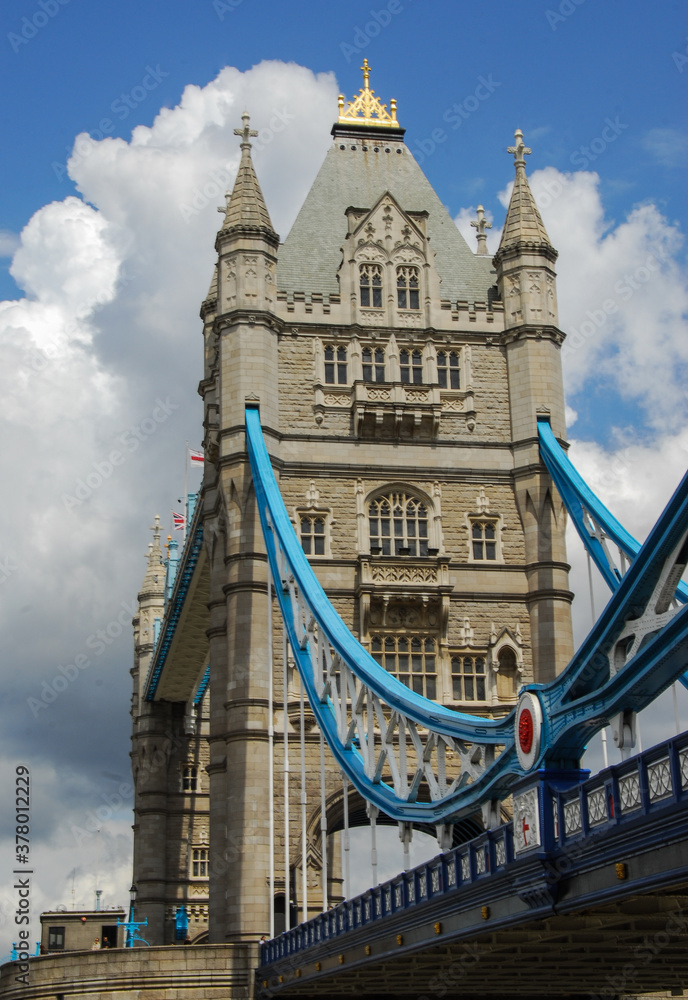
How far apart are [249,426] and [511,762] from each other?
19.6 m

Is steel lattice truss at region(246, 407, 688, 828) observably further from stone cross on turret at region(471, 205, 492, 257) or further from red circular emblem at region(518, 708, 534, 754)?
stone cross on turret at region(471, 205, 492, 257)

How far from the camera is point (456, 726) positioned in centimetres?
2044

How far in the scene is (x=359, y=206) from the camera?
41.5 meters

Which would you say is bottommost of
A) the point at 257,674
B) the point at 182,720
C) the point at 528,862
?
the point at 528,862

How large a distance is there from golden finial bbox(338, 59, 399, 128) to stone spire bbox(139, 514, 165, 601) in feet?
98.2

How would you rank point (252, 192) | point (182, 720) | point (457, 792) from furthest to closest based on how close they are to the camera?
point (182, 720) → point (252, 192) → point (457, 792)

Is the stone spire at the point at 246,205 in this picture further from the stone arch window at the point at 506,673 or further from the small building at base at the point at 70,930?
the small building at base at the point at 70,930

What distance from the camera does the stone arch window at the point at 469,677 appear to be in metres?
35.4

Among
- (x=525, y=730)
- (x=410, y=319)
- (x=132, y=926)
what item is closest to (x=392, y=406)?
(x=410, y=319)

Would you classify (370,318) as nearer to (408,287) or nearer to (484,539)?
(408,287)

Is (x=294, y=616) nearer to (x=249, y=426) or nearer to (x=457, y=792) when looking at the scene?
(x=249, y=426)

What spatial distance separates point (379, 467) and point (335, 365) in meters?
3.23

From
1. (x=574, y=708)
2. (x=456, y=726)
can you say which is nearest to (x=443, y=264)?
(x=456, y=726)

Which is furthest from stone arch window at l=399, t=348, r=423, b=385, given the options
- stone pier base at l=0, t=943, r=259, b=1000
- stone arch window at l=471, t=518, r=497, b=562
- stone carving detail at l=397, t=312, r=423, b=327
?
stone pier base at l=0, t=943, r=259, b=1000
